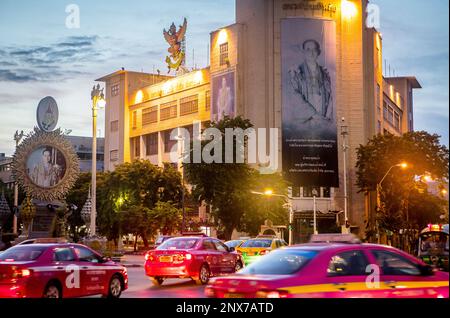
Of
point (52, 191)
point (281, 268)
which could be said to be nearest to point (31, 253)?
point (281, 268)

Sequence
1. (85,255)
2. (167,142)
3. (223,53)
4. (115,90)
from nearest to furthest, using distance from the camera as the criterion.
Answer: (85,255)
(223,53)
(167,142)
(115,90)

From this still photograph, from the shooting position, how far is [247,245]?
32.2 meters

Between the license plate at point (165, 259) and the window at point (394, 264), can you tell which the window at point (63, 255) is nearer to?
the license plate at point (165, 259)

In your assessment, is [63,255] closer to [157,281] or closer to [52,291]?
[52,291]

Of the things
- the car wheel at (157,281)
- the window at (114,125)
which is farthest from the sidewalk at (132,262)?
the window at (114,125)

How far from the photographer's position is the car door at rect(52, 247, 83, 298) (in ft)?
52.5

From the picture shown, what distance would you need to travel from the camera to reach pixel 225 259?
2438 cm

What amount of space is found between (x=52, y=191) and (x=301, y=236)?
3120cm

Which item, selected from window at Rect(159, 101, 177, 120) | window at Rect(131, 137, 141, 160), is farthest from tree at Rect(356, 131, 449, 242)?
window at Rect(131, 137, 141, 160)

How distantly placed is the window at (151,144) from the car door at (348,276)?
91922 millimetres

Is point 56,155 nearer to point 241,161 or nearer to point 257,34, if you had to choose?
point 241,161

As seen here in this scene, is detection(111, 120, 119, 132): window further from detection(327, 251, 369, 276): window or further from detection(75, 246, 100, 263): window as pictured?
detection(327, 251, 369, 276): window

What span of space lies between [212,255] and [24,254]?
8475 millimetres

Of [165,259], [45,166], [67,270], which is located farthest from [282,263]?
[45,166]
